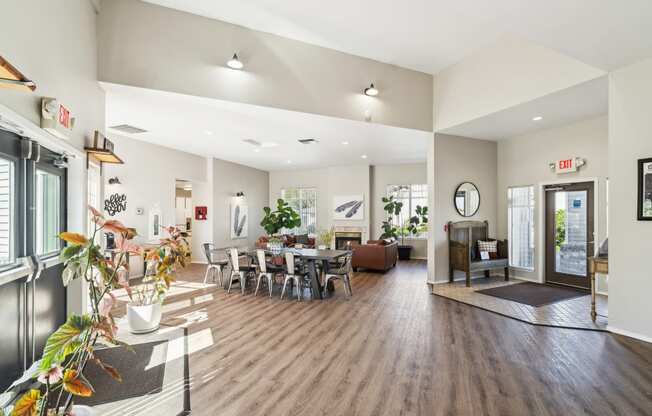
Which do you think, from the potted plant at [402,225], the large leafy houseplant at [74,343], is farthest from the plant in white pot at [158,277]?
the potted plant at [402,225]

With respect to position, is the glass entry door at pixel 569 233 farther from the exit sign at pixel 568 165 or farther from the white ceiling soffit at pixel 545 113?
the white ceiling soffit at pixel 545 113

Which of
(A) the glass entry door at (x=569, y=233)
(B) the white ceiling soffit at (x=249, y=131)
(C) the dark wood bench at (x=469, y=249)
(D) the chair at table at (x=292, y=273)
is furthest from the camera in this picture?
(C) the dark wood bench at (x=469, y=249)

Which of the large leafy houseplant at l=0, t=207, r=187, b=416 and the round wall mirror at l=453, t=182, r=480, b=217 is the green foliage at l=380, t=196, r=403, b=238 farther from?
the large leafy houseplant at l=0, t=207, r=187, b=416

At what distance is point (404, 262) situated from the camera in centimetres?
997

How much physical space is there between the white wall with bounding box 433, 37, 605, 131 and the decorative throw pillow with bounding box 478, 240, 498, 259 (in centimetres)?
257

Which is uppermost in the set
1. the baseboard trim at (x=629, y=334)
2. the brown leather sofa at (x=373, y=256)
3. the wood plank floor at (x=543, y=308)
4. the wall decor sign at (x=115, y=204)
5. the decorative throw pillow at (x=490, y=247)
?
the wall decor sign at (x=115, y=204)

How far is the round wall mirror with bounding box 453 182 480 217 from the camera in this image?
22.5 ft

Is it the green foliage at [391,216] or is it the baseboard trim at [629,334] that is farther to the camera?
the green foliage at [391,216]

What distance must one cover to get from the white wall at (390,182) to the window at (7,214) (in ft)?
31.1

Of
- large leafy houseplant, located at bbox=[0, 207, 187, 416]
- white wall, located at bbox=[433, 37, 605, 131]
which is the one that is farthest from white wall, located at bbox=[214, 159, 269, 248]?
large leafy houseplant, located at bbox=[0, 207, 187, 416]

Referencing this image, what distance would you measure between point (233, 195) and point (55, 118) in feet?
26.0

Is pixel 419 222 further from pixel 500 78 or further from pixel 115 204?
pixel 115 204

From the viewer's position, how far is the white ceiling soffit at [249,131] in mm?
5129

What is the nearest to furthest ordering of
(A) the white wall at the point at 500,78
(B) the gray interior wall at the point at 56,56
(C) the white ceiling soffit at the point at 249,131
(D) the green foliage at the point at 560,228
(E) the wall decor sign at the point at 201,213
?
(B) the gray interior wall at the point at 56,56 < (A) the white wall at the point at 500,78 < (C) the white ceiling soffit at the point at 249,131 < (D) the green foliage at the point at 560,228 < (E) the wall decor sign at the point at 201,213
